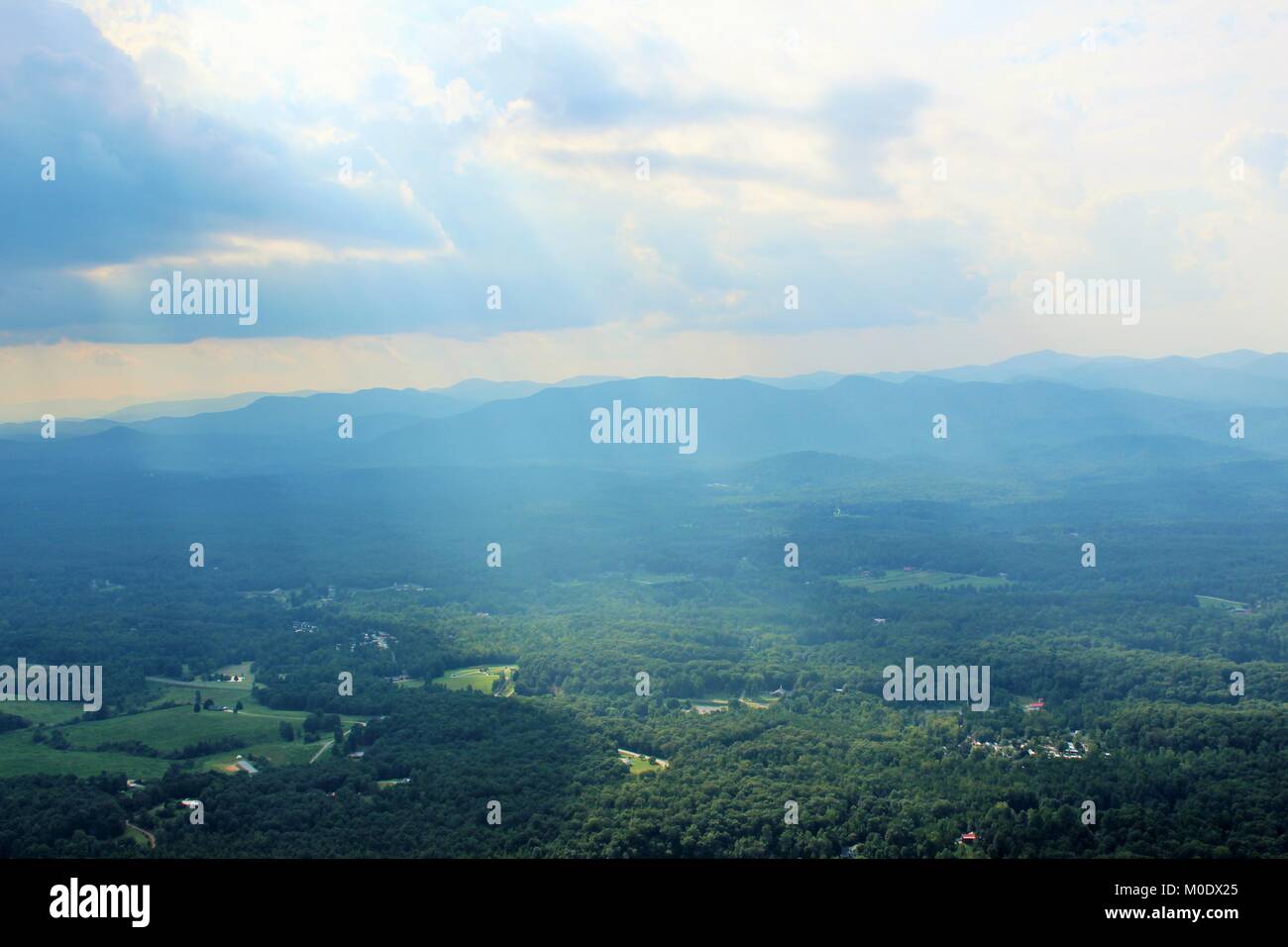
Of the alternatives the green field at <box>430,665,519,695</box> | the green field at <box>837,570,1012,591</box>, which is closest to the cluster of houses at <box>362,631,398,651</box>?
the green field at <box>430,665,519,695</box>

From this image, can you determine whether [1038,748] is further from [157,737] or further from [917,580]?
[917,580]

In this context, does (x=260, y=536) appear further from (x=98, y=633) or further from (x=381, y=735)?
(x=381, y=735)

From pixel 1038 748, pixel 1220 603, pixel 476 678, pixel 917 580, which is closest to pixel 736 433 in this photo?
pixel 917 580

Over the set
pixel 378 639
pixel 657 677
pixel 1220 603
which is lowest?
pixel 657 677

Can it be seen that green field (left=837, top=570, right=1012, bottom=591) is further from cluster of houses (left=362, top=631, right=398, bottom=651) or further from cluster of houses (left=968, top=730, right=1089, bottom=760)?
cluster of houses (left=968, top=730, right=1089, bottom=760)

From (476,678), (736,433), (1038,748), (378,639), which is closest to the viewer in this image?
(1038,748)

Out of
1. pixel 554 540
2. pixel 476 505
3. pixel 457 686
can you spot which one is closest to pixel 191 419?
pixel 476 505
